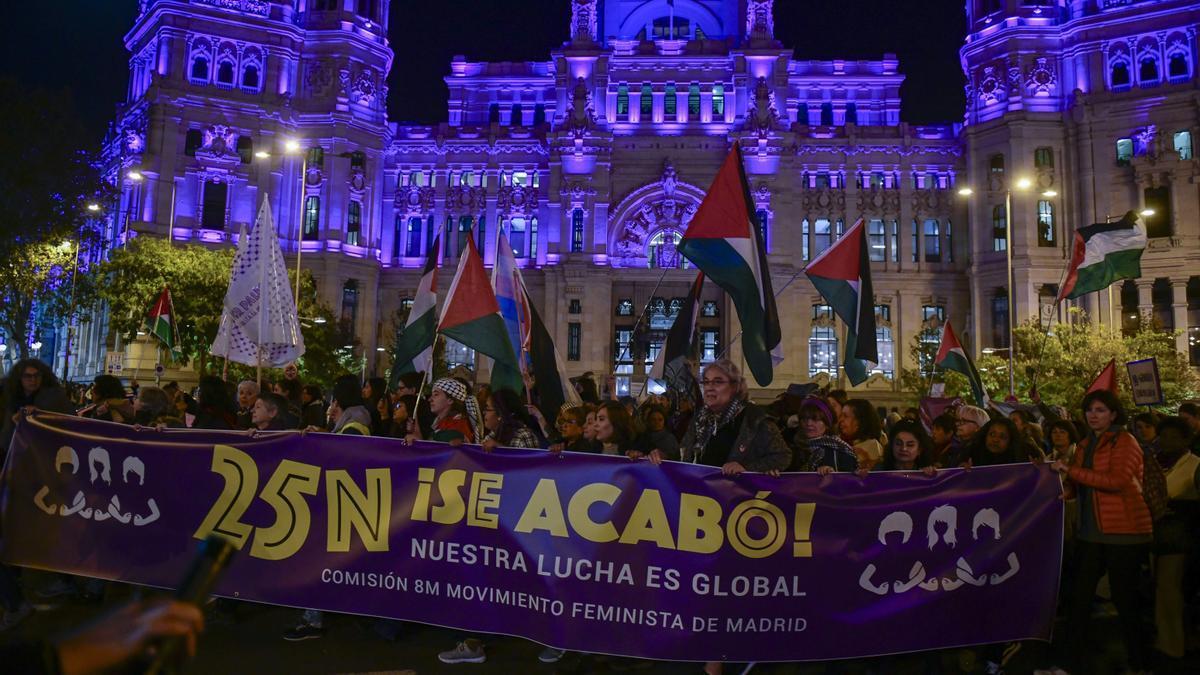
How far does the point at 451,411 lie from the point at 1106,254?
14680mm

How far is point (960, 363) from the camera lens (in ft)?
53.9

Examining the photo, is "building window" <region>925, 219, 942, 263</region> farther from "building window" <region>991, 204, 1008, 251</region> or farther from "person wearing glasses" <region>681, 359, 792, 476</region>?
"person wearing glasses" <region>681, 359, 792, 476</region>

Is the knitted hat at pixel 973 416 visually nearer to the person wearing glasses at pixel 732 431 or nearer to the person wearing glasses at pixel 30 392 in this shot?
the person wearing glasses at pixel 732 431

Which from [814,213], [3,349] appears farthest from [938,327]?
[3,349]

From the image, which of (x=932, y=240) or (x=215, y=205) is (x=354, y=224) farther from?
(x=932, y=240)

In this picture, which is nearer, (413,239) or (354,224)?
(354,224)

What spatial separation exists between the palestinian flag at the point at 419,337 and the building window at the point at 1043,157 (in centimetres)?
4642

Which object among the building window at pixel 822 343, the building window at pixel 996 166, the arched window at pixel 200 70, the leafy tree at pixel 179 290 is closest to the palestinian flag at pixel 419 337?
the leafy tree at pixel 179 290

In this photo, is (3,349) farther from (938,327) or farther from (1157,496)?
(1157,496)

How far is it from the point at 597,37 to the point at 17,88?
1453 inches

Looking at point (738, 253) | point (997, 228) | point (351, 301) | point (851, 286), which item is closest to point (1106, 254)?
point (851, 286)

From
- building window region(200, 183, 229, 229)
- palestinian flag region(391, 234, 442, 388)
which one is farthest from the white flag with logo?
building window region(200, 183, 229, 229)

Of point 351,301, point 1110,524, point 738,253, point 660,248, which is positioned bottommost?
point 1110,524

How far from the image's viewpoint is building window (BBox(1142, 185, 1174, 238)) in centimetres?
4488
